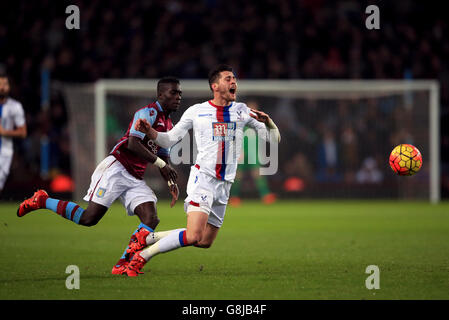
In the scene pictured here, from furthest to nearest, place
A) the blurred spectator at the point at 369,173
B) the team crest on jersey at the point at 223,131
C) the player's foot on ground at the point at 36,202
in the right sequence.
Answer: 1. the blurred spectator at the point at 369,173
2. the player's foot on ground at the point at 36,202
3. the team crest on jersey at the point at 223,131

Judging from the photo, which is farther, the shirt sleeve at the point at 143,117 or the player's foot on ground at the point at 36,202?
the player's foot on ground at the point at 36,202

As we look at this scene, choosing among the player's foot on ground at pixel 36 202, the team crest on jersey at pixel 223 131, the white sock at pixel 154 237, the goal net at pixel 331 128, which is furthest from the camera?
the goal net at pixel 331 128

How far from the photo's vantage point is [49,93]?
68.0 ft

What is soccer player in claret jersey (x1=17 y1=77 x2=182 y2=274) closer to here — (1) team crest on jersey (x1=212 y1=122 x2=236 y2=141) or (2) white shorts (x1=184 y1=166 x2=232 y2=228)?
(2) white shorts (x1=184 y1=166 x2=232 y2=228)

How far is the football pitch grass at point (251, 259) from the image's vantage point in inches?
240

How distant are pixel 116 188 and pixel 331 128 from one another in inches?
557

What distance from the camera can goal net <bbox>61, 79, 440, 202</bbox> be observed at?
65.0 ft

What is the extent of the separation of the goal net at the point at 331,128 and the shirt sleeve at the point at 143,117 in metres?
12.1

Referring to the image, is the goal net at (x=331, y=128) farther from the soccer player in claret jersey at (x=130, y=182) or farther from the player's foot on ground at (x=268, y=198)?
the soccer player in claret jersey at (x=130, y=182)

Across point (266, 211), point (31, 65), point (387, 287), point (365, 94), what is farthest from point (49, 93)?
point (387, 287)

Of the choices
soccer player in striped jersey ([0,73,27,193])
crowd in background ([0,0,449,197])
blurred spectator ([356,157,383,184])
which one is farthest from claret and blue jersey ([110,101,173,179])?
blurred spectator ([356,157,383,184])

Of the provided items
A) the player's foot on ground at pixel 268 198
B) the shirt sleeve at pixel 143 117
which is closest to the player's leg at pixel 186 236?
Result: the shirt sleeve at pixel 143 117

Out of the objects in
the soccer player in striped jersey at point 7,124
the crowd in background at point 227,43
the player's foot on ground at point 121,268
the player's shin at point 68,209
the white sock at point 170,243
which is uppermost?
the crowd in background at point 227,43

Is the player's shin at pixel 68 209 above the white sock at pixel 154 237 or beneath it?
above
